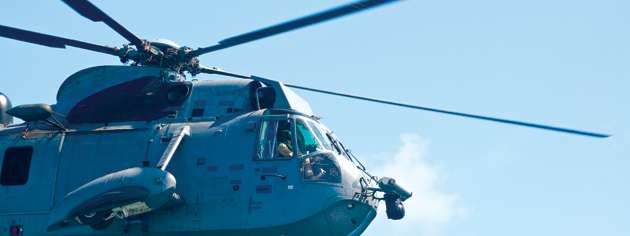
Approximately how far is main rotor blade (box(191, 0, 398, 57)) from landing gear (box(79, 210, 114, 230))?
3990 mm

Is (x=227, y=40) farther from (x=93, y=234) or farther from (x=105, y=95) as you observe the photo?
(x=93, y=234)

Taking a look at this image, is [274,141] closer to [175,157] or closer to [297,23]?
[175,157]

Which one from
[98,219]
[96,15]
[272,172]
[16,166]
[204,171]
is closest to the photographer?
[98,219]

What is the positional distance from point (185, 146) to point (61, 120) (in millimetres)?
3117

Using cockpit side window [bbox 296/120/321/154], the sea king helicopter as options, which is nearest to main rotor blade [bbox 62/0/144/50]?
the sea king helicopter

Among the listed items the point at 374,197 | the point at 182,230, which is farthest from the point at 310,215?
the point at 182,230

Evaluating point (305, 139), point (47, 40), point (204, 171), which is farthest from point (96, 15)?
point (305, 139)

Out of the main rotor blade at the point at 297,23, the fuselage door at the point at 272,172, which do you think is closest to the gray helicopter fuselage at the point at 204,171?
the fuselage door at the point at 272,172

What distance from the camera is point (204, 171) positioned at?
18469mm

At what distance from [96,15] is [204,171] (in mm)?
→ 3737

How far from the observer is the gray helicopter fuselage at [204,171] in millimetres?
17688

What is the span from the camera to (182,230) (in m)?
18.1

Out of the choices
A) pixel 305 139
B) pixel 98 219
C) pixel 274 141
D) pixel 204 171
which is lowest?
pixel 98 219

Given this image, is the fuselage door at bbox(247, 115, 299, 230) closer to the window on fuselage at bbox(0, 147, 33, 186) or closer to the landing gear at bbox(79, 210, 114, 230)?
the landing gear at bbox(79, 210, 114, 230)
